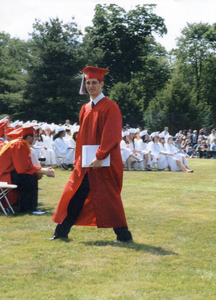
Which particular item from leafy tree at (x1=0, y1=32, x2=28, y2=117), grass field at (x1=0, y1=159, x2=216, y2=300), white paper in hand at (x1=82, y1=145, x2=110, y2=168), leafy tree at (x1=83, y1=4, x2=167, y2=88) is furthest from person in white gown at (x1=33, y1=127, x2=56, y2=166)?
leafy tree at (x1=83, y1=4, x2=167, y2=88)

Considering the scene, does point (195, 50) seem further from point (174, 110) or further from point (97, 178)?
point (97, 178)

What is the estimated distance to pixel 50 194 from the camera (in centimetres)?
1198

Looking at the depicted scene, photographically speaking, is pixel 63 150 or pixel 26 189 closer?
pixel 26 189

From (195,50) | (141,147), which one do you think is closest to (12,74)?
(195,50)

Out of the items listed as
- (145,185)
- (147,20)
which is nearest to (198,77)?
(147,20)

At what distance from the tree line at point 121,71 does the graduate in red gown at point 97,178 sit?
3844 centimetres

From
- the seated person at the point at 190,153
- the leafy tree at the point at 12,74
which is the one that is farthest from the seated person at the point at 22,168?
the leafy tree at the point at 12,74

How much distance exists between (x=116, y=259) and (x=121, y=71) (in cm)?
4972

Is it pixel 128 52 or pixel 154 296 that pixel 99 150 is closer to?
pixel 154 296

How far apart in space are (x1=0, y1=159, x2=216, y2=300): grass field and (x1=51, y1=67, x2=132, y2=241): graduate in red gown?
0.35 meters

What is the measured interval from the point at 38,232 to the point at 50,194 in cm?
456

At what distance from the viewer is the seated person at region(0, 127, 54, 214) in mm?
8820

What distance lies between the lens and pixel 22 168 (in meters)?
8.81

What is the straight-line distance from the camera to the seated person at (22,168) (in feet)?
28.9
